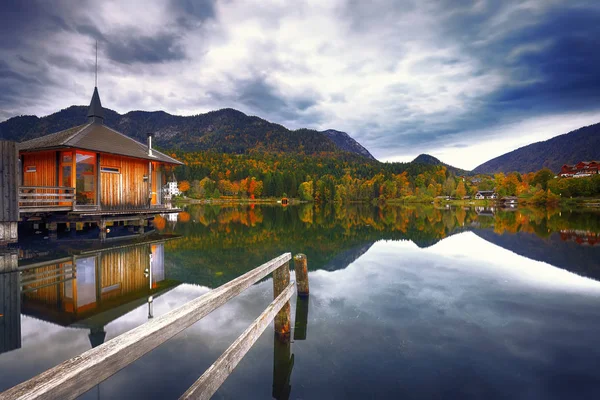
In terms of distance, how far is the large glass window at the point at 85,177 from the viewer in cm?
1958

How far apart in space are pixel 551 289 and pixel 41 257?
19377 millimetres

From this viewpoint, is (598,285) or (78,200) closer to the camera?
(598,285)

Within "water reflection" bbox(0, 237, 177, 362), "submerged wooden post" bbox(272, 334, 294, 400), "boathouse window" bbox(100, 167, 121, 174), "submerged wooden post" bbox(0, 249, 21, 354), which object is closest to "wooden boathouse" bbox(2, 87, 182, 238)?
"boathouse window" bbox(100, 167, 121, 174)

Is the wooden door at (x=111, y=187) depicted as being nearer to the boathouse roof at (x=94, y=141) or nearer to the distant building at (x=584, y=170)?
the boathouse roof at (x=94, y=141)

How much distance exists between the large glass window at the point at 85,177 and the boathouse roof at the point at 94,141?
3.16ft

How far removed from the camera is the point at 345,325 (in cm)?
746

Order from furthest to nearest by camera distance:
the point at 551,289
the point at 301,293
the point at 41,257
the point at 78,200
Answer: the point at 78,200
the point at 41,257
the point at 551,289
the point at 301,293

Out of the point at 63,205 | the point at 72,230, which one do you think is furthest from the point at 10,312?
the point at 72,230

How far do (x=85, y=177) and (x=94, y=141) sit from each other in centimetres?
242

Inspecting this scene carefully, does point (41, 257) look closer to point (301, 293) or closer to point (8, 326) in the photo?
point (8, 326)

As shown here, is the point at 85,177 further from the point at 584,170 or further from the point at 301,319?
the point at 584,170

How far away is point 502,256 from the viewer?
1630 centimetres

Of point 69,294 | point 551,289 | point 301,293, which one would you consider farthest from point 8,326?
point 551,289

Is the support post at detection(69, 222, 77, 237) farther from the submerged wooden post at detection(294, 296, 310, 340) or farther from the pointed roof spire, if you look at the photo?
the submerged wooden post at detection(294, 296, 310, 340)
